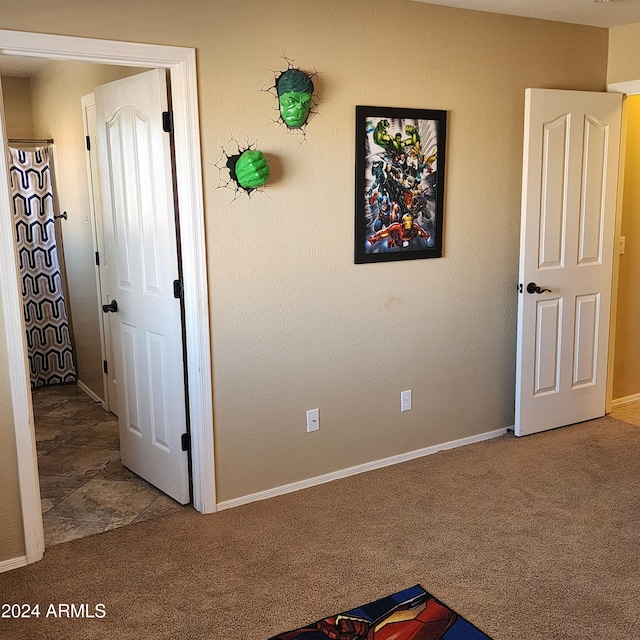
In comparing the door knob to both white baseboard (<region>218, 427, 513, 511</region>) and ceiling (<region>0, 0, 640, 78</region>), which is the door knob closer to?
white baseboard (<region>218, 427, 513, 511</region>)

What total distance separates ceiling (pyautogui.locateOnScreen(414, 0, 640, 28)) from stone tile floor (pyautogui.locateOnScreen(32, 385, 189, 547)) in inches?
114

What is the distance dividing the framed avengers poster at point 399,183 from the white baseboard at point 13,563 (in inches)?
79.9

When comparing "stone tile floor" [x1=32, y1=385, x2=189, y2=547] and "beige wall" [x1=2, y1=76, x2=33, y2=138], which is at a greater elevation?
"beige wall" [x1=2, y1=76, x2=33, y2=138]

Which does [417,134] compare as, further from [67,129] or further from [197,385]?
[67,129]

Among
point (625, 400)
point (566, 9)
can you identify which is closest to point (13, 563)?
point (566, 9)

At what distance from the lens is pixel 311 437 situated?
360 centimetres

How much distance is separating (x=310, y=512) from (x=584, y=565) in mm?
1220

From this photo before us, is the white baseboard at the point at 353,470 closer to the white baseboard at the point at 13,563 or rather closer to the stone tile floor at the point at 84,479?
the stone tile floor at the point at 84,479

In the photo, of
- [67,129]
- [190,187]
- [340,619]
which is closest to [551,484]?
[340,619]

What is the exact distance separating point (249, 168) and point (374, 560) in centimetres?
174

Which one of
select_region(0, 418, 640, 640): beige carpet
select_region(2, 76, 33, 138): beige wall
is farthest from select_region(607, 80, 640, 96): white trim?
select_region(2, 76, 33, 138): beige wall

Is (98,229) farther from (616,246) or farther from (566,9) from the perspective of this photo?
(616,246)

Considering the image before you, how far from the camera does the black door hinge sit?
3.11m

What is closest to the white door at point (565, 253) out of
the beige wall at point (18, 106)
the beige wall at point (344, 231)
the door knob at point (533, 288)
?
the door knob at point (533, 288)
